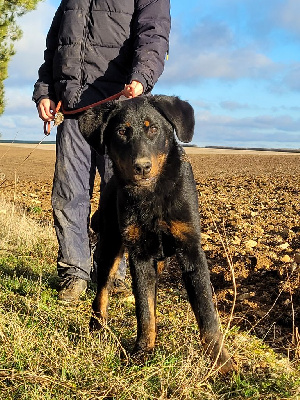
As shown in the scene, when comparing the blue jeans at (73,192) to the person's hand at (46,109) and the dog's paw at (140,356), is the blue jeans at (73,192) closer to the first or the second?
the person's hand at (46,109)

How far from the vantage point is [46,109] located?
4797 millimetres

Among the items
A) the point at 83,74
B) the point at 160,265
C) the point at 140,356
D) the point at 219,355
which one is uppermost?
the point at 83,74

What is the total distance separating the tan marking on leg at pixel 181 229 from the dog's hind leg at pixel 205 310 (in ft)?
0.46

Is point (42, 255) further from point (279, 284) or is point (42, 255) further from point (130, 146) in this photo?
point (130, 146)

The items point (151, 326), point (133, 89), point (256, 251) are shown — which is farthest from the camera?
point (256, 251)

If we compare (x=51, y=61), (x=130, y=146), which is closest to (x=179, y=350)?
(x=130, y=146)

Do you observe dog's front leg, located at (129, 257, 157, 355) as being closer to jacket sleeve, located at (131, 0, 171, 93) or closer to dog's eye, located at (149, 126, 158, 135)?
dog's eye, located at (149, 126, 158, 135)

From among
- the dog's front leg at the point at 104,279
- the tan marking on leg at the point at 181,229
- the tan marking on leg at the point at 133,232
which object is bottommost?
the dog's front leg at the point at 104,279

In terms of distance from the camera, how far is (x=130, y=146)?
343 centimetres

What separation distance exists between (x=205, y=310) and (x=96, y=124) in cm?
152

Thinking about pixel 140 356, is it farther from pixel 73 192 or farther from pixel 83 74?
pixel 83 74

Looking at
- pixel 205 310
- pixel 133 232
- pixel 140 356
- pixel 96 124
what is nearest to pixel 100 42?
pixel 96 124

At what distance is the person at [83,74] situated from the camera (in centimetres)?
433

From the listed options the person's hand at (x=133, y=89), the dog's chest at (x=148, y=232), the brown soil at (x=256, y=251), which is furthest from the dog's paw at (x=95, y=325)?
the person's hand at (x=133, y=89)
